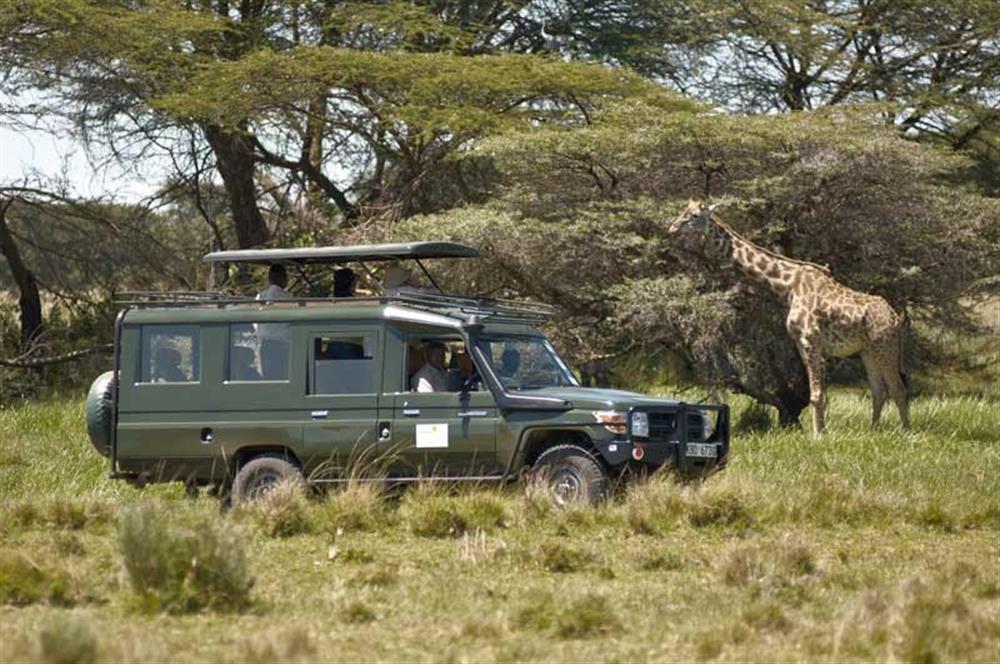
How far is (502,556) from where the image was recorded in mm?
12047

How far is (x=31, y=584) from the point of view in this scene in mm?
10750

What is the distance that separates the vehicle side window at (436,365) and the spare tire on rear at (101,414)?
2.48m

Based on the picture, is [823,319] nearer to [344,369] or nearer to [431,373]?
[431,373]

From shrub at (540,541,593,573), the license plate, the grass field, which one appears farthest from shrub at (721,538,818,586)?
the license plate

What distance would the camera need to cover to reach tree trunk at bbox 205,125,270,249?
32.0 m

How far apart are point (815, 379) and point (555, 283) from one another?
3.88 meters

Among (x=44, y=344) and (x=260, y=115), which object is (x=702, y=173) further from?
(x=44, y=344)

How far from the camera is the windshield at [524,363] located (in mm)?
14844

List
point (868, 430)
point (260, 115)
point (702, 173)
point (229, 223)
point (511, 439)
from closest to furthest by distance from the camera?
1. point (511, 439)
2. point (868, 430)
3. point (702, 173)
4. point (260, 115)
5. point (229, 223)

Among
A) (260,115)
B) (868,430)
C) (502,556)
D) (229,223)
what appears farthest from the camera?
(229,223)

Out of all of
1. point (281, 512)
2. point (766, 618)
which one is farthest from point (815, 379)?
point (766, 618)

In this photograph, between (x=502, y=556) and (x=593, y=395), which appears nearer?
(x=502, y=556)

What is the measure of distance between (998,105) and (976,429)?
39.4 feet

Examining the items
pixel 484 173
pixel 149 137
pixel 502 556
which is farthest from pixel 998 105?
pixel 502 556
